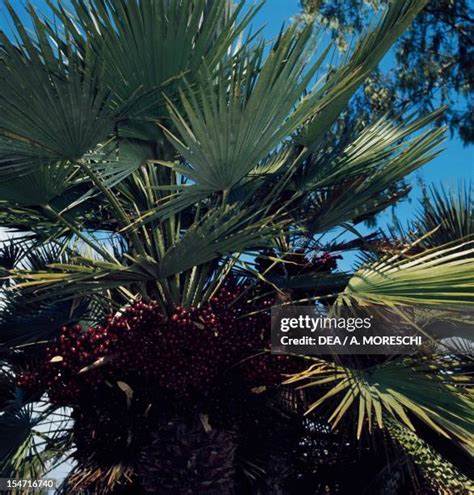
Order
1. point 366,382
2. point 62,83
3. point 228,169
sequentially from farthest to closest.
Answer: point 366,382 < point 228,169 < point 62,83

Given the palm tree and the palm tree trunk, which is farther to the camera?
the palm tree trunk

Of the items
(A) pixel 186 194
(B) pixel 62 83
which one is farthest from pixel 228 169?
(B) pixel 62 83

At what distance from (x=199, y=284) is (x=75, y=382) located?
3.62ft

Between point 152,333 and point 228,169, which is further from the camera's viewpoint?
point 152,333

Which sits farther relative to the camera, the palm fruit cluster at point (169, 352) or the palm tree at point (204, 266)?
the palm fruit cluster at point (169, 352)

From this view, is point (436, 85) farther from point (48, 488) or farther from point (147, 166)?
point (48, 488)

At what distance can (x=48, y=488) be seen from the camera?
677cm

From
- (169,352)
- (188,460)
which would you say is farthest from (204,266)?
(188,460)

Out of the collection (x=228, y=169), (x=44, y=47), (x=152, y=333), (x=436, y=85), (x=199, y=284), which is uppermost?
(x=436, y=85)

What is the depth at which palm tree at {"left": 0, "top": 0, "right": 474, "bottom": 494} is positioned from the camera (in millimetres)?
4438

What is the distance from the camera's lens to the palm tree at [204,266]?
4.44 m

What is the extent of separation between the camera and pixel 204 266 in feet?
18.7

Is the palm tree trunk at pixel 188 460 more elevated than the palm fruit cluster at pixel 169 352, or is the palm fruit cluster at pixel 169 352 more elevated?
the palm fruit cluster at pixel 169 352

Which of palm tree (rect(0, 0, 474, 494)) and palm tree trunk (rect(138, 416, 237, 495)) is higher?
palm tree (rect(0, 0, 474, 494))
